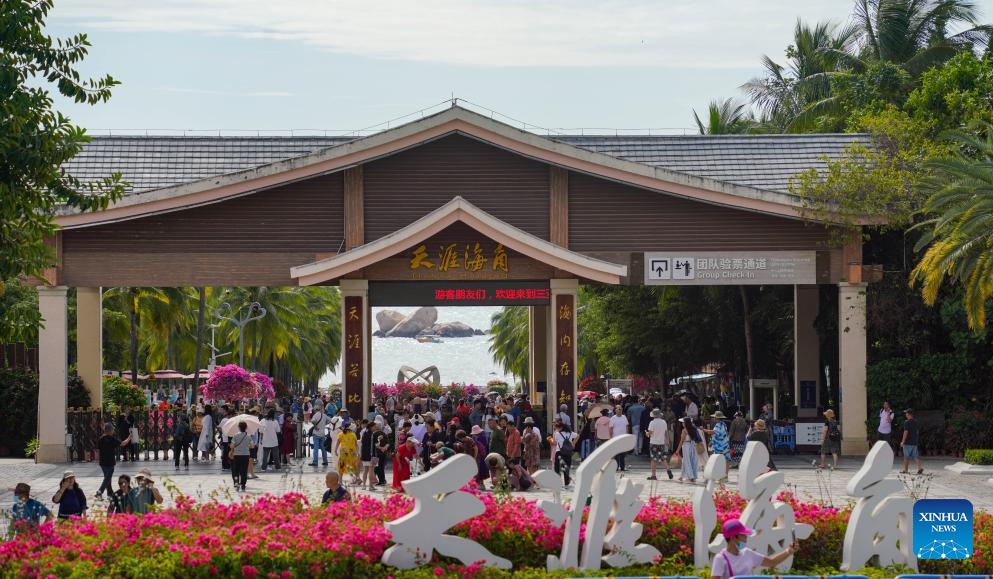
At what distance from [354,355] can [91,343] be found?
7.49 metres

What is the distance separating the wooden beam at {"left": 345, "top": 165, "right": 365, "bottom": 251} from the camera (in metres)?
33.0

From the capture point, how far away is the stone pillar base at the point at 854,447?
109 ft

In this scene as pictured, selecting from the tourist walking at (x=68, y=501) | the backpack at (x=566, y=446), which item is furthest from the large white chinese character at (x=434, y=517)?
the backpack at (x=566, y=446)

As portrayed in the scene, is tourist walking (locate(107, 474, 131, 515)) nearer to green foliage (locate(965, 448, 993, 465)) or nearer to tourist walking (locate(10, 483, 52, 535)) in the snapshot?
tourist walking (locate(10, 483, 52, 535))

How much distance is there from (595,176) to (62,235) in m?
13.2

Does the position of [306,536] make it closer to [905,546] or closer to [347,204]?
[905,546]

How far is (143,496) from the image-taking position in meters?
17.8

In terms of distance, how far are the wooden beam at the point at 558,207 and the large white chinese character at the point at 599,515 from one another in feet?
60.2

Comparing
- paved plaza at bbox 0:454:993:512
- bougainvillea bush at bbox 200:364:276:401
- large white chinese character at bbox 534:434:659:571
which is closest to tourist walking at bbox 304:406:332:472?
paved plaza at bbox 0:454:993:512

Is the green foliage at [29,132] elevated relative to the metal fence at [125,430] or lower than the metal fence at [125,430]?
elevated

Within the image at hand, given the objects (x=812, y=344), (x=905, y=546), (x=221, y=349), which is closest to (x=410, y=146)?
(x=812, y=344)

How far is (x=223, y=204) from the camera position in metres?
32.8

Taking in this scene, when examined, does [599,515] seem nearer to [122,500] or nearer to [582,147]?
[122,500]

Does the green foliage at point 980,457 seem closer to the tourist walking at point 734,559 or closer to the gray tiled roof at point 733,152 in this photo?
the gray tiled roof at point 733,152
